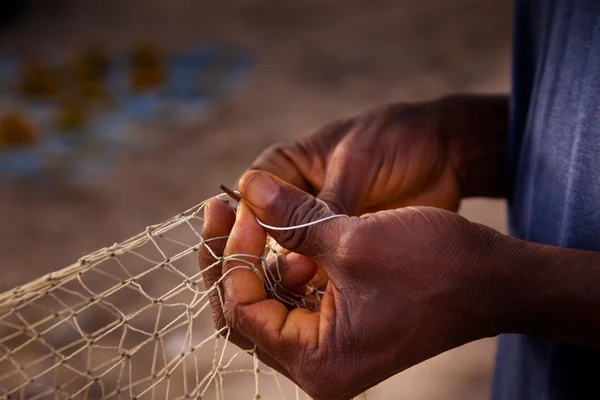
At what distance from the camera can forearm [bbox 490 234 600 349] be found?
835mm

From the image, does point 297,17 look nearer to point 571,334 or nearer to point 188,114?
point 188,114

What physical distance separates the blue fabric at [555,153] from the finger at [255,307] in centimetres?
44

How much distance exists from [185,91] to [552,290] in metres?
4.57

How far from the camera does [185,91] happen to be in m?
5.11

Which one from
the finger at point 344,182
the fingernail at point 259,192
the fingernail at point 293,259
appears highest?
the fingernail at point 259,192

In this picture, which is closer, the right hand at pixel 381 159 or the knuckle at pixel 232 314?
the knuckle at pixel 232 314

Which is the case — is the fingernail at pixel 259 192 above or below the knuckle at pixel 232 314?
above

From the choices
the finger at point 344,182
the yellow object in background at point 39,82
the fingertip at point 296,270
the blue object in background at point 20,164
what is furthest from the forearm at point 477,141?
the yellow object in background at point 39,82

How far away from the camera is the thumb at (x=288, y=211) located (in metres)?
0.91

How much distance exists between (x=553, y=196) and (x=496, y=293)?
285 millimetres

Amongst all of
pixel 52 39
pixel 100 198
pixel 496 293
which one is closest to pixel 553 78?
pixel 496 293

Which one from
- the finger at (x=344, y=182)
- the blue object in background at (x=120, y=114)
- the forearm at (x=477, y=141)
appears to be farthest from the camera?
the blue object in background at (x=120, y=114)

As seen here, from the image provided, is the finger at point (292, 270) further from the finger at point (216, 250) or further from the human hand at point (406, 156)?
the human hand at point (406, 156)

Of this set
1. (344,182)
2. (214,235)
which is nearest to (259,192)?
(214,235)
